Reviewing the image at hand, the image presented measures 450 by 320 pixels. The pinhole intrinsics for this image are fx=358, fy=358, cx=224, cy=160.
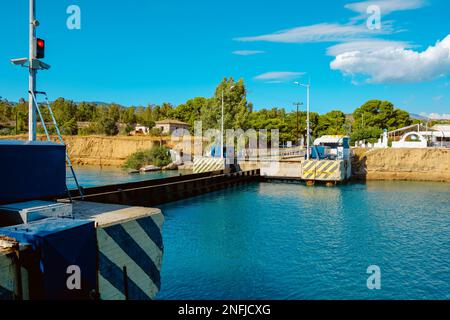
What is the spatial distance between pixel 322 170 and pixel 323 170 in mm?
105

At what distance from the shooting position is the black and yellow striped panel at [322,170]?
121 feet

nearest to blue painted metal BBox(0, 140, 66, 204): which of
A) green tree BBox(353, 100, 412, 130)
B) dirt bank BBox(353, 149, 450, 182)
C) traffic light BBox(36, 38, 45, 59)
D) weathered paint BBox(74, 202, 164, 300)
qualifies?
weathered paint BBox(74, 202, 164, 300)

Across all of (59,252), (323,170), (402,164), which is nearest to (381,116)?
(402,164)

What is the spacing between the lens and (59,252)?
471 cm

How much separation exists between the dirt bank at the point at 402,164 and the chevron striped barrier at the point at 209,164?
18566 millimetres

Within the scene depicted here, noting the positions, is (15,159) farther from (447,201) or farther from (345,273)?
(447,201)

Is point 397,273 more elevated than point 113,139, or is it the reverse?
point 113,139

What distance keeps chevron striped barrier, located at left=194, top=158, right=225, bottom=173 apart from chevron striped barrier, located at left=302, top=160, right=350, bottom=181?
8910mm

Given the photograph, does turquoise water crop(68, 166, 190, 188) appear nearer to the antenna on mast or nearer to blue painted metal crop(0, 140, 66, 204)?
the antenna on mast

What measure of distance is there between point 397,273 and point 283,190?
21381mm

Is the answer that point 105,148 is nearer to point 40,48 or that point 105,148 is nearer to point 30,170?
point 40,48

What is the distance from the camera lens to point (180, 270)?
12.3m

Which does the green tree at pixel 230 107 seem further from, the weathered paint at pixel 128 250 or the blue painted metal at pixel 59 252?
the blue painted metal at pixel 59 252

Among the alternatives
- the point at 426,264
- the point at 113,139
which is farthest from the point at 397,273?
the point at 113,139
